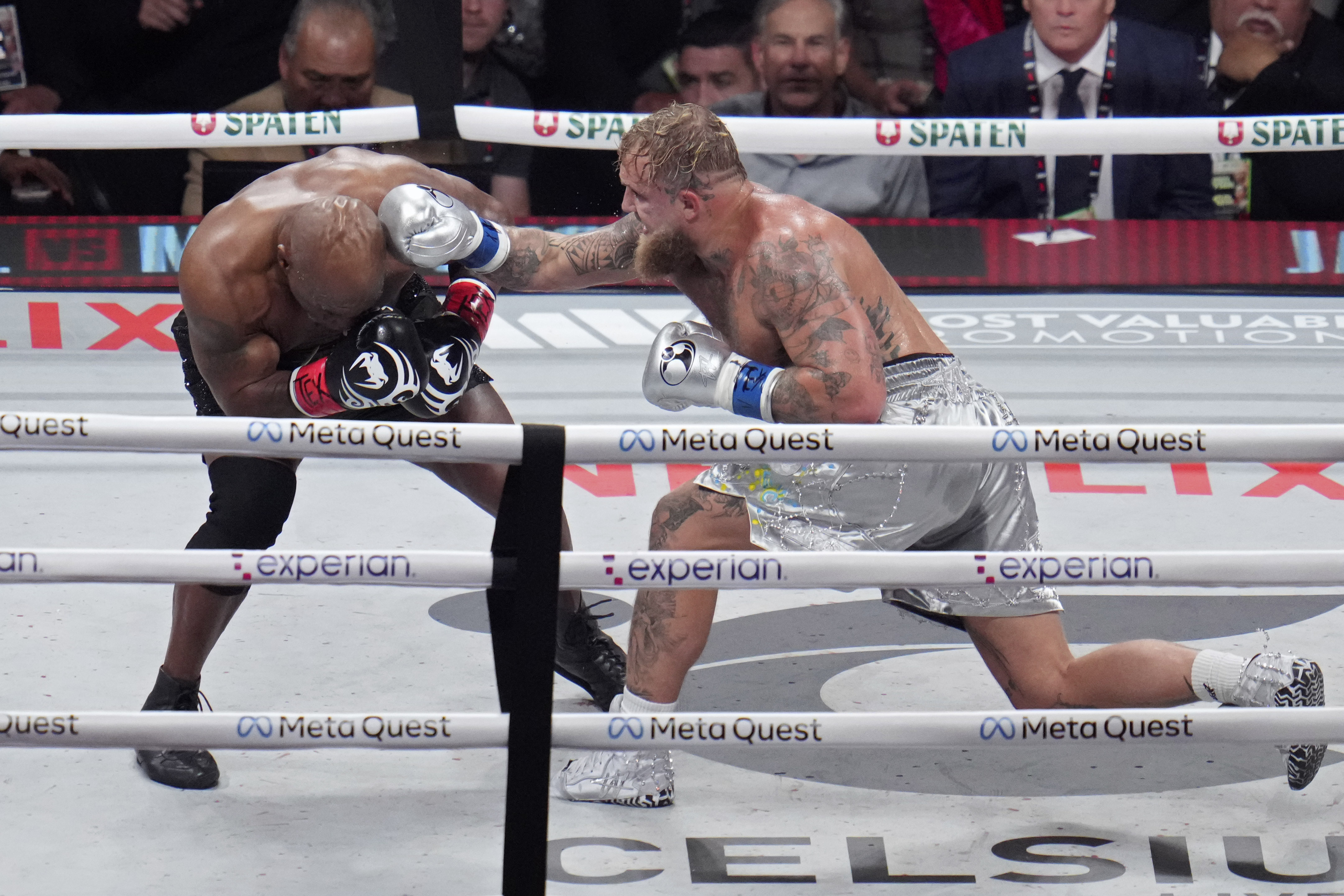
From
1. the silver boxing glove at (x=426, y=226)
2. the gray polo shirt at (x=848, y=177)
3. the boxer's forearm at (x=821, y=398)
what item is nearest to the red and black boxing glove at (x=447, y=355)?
the silver boxing glove at (x=426, y=226)

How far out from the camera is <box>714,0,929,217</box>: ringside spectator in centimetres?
550

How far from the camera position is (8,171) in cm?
580

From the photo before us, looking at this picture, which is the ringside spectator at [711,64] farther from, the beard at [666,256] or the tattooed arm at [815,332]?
the tattooed arm at [815,332]

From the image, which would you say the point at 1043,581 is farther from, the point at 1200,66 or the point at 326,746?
the point at 1200,66

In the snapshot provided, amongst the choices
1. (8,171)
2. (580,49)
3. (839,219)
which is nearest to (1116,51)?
(580,49)

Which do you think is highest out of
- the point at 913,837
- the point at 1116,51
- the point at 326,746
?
the point at 1116,51

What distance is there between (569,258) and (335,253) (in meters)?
0.65

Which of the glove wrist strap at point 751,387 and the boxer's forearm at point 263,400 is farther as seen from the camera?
the boxer's forearm at point 263,400

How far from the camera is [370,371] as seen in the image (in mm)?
2709

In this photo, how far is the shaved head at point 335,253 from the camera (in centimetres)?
272

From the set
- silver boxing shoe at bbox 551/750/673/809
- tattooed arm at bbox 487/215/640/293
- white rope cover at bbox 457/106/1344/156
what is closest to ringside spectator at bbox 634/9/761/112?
white rope cover at bbox 457/106/1344/156

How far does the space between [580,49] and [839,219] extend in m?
3.36

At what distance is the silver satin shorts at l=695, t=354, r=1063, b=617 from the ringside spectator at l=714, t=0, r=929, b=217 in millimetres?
2699

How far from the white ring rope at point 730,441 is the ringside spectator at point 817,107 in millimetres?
3394
